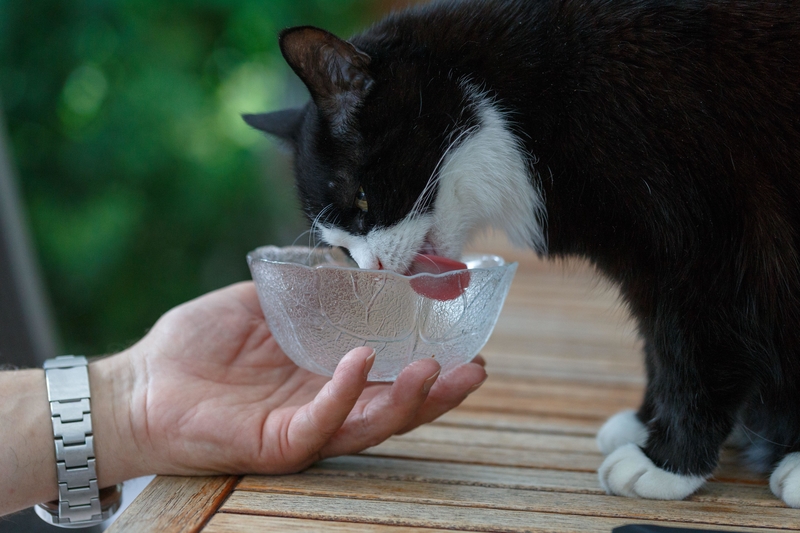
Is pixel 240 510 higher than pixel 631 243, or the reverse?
pixel 631 243

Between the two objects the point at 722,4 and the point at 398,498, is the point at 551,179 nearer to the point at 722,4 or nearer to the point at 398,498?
the point at 722,4

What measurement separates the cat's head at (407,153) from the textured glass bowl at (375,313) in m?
0.09

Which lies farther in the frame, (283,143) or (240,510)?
(283,143)

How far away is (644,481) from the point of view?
0.93 meters

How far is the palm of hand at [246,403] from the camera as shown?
0.91 m

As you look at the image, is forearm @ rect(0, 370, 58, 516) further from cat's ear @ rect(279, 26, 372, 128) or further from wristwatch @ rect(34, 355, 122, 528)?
cat's ear @ rect(279, 26, 372, 128)

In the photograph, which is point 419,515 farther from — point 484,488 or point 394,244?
point 394,244

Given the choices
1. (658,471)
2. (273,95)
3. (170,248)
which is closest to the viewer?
(658,471)

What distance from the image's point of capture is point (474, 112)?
102 cm

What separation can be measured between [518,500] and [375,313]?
29cm

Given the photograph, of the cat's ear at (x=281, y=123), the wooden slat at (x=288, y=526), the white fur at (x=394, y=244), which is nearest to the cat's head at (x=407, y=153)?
the white fur at (x=394, y=244)

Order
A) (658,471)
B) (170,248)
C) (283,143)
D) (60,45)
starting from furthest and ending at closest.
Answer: (170,248)
(60,45)
(283,143)
(658,471)

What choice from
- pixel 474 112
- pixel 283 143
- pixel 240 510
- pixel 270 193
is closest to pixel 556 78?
pixel 474 112

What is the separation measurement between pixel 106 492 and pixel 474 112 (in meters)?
0.72
